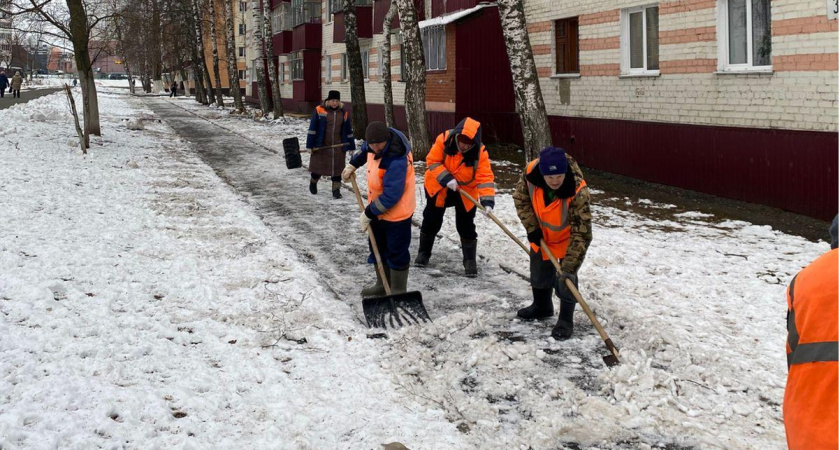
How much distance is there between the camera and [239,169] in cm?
1488

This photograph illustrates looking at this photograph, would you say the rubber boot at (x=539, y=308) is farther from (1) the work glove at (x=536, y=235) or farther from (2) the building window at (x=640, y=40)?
(2) the building window at (x=640, y=40)

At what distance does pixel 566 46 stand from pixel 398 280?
37.9 ft

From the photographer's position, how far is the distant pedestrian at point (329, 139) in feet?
38.7

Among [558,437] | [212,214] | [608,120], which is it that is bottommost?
[558,437]

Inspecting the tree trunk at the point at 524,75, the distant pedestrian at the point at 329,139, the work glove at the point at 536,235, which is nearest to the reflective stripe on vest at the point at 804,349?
the work glove at the point at 536,235

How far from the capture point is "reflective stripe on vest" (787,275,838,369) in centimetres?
172

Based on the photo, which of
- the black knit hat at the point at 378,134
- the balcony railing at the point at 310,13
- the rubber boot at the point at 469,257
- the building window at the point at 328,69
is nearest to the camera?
the black knit hat at the point at 378,134

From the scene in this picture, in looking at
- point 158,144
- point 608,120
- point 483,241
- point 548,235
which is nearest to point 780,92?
point 608,120

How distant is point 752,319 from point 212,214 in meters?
6.76

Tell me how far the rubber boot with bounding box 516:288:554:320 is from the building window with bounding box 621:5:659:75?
9.00m

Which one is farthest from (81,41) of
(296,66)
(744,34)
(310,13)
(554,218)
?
(296,66)

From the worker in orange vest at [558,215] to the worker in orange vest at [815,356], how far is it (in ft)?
10.6

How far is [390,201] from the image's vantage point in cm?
603

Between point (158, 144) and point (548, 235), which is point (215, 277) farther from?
point (158, 144)
